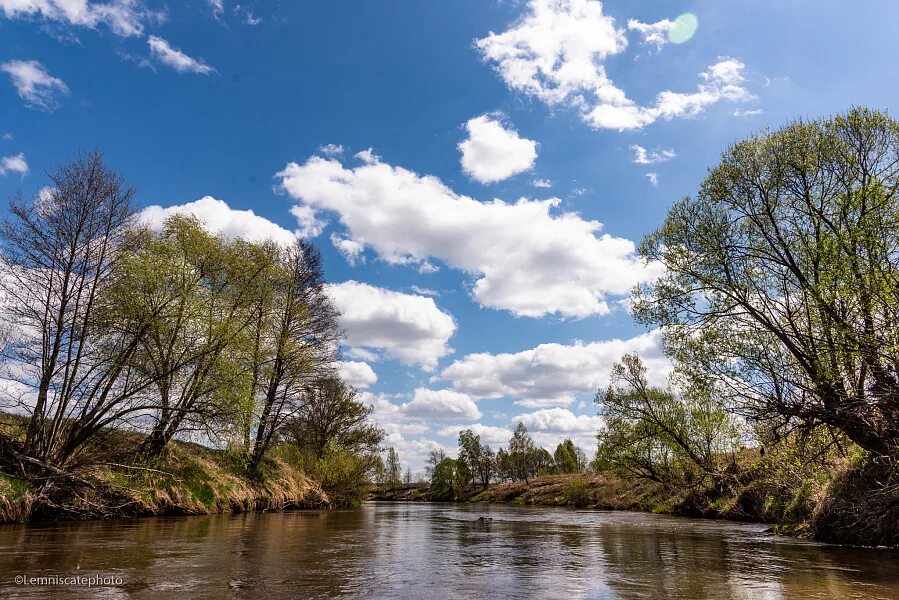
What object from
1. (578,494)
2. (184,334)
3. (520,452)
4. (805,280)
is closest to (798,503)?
(805,280)

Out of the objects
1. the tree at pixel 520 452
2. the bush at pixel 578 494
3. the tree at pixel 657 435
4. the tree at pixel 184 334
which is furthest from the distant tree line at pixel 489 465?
the tree at pixel 184 334

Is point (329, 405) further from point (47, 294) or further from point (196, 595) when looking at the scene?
point (196, 595)

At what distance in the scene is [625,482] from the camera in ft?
153

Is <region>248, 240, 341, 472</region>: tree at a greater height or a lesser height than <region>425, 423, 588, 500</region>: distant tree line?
greater

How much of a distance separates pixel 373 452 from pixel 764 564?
3694 cm

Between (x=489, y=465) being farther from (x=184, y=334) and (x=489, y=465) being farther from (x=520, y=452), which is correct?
(x=184, y=334)

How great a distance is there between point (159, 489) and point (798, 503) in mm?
25480

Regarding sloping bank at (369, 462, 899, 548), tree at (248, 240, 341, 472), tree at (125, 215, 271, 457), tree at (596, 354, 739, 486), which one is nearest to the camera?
sloping bank at (369, 462, 899, 548)

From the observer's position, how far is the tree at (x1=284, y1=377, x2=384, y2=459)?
43.0 m

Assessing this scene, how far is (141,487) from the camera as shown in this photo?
19.8 metres

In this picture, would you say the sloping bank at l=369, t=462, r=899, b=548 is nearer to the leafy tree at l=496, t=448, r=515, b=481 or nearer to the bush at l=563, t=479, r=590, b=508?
the bush at l=563, t=479, r=590, b=508

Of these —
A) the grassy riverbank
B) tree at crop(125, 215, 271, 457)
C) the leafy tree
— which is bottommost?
the leafy tree

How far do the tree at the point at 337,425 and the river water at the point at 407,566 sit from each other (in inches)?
1095

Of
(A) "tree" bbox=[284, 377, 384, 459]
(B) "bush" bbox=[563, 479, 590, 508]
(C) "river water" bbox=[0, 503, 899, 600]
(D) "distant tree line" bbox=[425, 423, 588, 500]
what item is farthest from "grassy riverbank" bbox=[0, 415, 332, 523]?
(D) "distant tree line" bbox=[425, 423, 588, 500]
